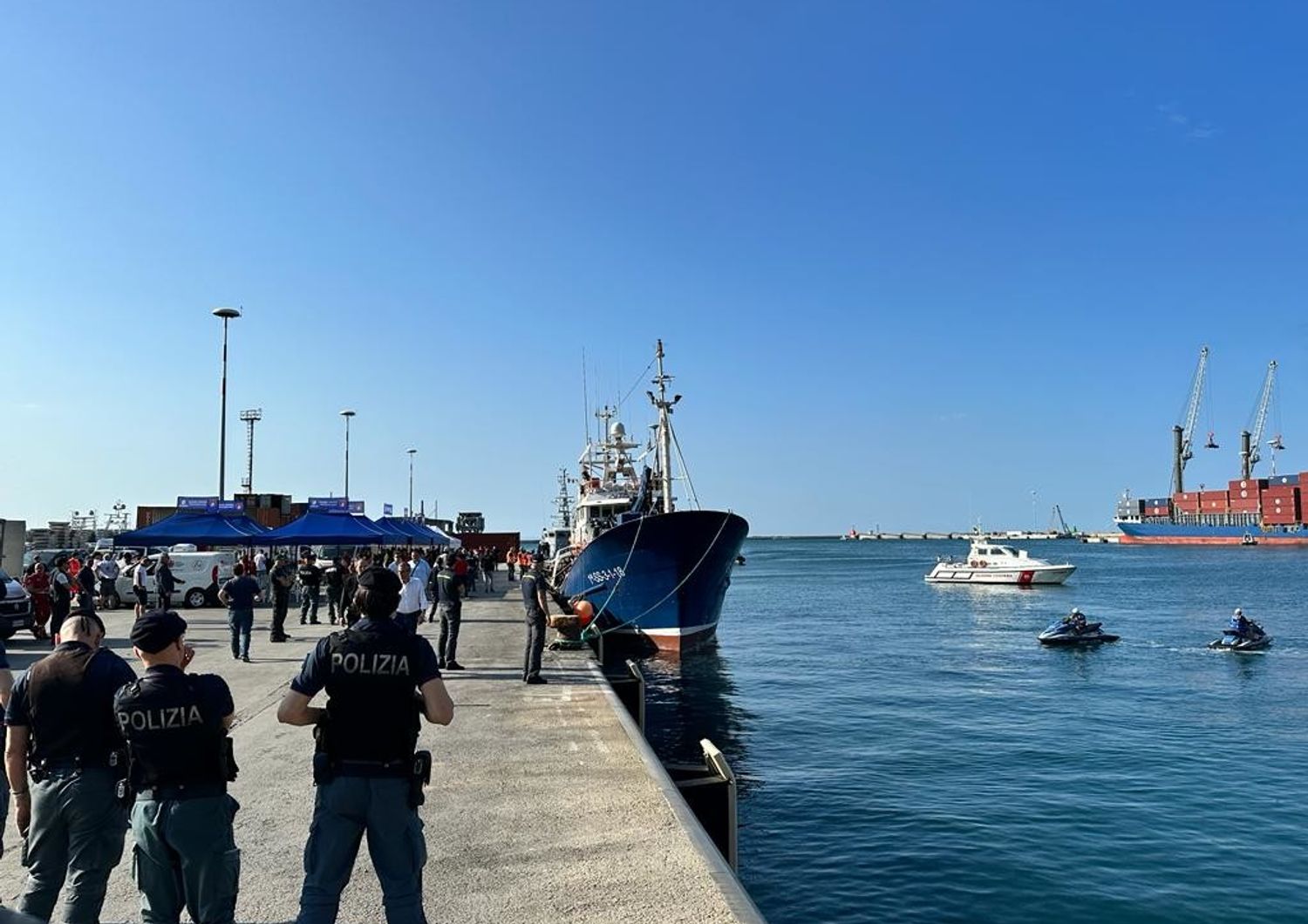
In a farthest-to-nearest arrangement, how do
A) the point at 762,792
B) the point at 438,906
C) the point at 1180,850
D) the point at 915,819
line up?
the point at 762,792 < the point at 915,819 < the point at 1180,850 < the point at 438,906

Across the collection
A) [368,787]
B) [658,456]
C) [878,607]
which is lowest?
[878,607]

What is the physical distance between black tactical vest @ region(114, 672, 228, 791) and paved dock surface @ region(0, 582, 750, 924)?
157 centimetres

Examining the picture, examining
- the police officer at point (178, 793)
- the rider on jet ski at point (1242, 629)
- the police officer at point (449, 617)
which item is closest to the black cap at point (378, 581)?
the police officer at point (178, 793)

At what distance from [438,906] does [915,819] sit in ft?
30.6

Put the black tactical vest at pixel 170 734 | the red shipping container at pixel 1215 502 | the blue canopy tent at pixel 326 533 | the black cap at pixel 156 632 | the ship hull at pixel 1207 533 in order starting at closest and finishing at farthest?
the black tactical vest at pixel 170 734
the black cap at pixel 156 632
the blue canopy tent at pixel 326 533
the ship hull at pixel 1207 533
the red shipping container at pixel 1215 502

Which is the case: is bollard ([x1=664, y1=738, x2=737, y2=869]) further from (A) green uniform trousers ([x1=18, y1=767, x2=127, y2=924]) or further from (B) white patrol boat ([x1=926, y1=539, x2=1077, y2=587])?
(B) white patrol boat ([x1=926, y1=539, x2=1077, y2=587])

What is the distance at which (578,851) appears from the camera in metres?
6.04

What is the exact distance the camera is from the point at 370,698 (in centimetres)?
414

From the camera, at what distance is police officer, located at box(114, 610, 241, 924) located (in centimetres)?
394

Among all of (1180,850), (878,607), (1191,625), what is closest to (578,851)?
(1180,850)

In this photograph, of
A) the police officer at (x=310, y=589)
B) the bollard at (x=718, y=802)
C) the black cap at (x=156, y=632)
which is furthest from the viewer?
the police officer at (x=310, y=589)

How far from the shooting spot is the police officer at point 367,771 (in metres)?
4.08

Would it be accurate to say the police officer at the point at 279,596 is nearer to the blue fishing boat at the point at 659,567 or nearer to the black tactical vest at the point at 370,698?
the blue fishing boat at the point at 659,567

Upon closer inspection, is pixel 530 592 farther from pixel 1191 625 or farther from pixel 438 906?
pixel 1191 625
